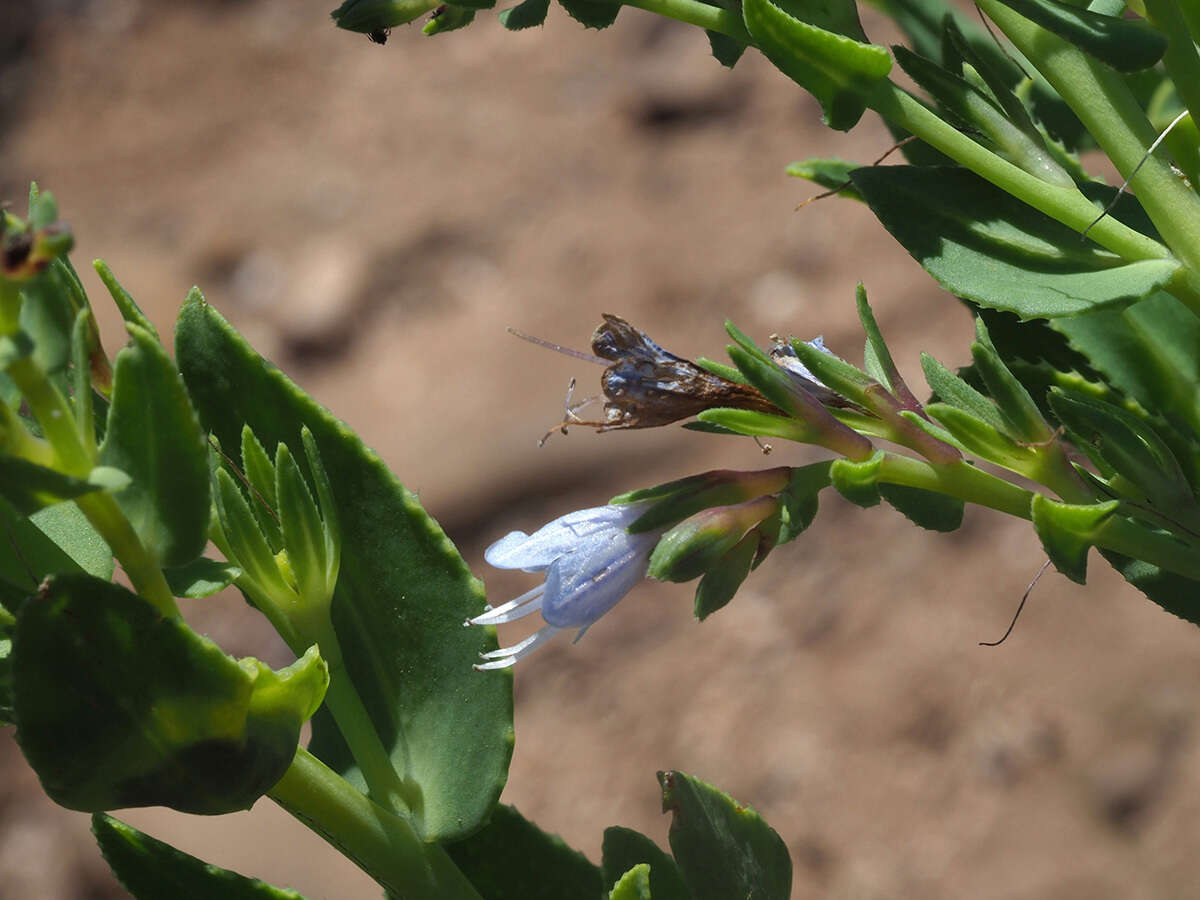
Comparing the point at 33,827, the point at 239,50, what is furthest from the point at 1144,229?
the point at 239,50

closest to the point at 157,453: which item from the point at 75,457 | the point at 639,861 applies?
the point at 75,457

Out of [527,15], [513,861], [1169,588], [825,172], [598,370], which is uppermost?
[527,15]

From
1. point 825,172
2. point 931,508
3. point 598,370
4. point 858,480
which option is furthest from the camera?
point 598,370

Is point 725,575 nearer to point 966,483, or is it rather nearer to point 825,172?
point 966,483

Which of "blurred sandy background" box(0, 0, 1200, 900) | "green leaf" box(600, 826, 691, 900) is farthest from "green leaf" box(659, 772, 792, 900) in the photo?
"blurred sandy background" box(0, 0, 1200, 900)

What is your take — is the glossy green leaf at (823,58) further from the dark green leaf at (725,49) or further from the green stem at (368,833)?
the green stem at (368,833)

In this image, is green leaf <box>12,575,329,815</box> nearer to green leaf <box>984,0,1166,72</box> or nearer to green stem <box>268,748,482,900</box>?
green stem <box>268,748,482,900</box>

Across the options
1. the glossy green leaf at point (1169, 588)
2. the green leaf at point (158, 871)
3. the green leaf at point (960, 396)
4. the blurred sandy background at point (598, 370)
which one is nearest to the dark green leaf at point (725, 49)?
the green leaf at point (960, 396)
